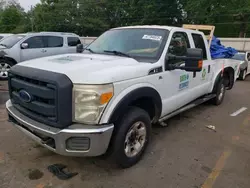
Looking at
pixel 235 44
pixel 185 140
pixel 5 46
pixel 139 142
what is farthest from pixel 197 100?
pixel 235 44

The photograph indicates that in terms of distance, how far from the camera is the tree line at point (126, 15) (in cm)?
3547

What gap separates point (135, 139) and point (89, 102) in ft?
3.39

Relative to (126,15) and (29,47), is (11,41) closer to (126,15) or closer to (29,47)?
(29,47)

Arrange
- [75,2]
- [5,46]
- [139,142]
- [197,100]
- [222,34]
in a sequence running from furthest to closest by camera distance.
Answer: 1. [75,2]
2. [222,34]
3. [5,46]
4. [197,100]
5. [139,142]

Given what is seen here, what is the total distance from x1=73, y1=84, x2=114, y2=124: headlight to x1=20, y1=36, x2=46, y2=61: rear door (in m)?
7.33

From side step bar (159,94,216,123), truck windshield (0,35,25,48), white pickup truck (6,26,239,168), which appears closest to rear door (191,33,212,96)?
side step bar (159,94,216,123)

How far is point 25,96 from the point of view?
2.87 m

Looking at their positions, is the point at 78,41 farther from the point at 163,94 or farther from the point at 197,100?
the point at 163,94

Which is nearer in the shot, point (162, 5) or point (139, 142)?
point (139, 142)

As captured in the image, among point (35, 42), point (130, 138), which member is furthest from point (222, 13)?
point (130, 138)

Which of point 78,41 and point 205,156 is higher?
point 78,41

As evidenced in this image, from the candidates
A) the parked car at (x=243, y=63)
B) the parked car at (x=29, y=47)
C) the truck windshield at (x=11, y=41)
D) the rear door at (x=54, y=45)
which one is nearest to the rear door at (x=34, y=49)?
the parked car at (x=29, y=47)

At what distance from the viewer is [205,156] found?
12.0ft

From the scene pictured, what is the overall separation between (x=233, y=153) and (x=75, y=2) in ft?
157
